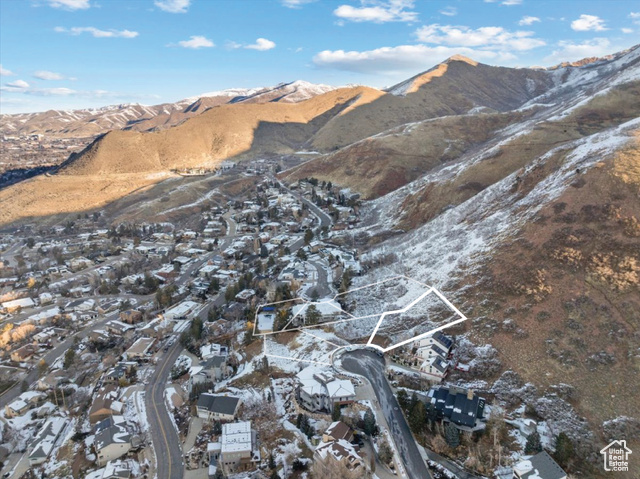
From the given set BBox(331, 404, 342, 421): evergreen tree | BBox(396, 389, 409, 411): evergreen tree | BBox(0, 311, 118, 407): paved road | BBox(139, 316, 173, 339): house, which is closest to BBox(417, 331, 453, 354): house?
BBox(396, 389, 409, 411): evergreen tree

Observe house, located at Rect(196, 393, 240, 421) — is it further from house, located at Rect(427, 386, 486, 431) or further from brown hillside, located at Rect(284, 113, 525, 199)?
brown hillside, located at Rect(284, 113, 525, 199)

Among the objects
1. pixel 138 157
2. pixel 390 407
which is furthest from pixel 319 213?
pixel 138 157

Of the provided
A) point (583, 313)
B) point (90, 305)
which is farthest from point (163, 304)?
point (583, 313)

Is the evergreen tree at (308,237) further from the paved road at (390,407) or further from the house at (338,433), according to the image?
the house at (338,433)

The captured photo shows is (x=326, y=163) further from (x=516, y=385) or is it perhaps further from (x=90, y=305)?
(x=516, y=385)

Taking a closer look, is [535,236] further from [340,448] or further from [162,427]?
[162,427]

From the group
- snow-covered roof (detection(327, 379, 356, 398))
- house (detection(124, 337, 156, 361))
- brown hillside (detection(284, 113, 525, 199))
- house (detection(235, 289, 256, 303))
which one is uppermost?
brown hillside (detection(284, 113, 525, 199))

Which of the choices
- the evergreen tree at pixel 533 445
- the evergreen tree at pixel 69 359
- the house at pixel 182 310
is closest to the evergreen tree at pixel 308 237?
the house at pixel 182 310
